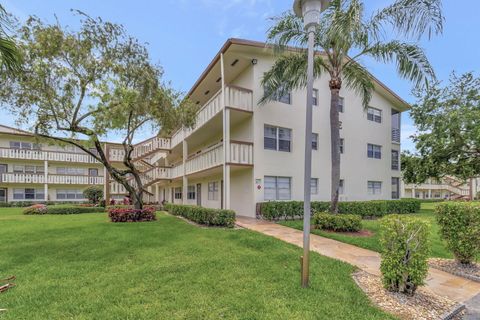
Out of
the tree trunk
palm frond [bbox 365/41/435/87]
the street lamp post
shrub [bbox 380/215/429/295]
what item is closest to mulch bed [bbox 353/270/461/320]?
shrub [bbox 380/215/429/295]

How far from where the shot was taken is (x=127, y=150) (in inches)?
536

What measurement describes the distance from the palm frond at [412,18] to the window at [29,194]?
36.7 metres

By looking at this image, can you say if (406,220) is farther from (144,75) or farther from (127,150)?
(127,150)

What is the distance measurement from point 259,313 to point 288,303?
0.57 m

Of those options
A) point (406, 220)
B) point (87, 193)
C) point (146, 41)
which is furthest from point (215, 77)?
point (87, 193)

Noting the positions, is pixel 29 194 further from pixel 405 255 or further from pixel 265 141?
pixel 405 255

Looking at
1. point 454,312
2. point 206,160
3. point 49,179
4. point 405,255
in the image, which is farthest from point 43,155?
point 454,312

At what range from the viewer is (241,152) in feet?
45.3

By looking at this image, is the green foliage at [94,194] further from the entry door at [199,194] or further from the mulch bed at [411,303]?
the mulch bed at [411,303]

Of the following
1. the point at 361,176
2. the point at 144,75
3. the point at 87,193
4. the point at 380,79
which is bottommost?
the point at 87,193

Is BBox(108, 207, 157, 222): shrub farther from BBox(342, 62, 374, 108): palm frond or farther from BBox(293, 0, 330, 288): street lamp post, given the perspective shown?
BBox(342, 62, 374, 108): palm frond

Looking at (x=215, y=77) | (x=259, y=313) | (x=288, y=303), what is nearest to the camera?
(x=259, y=313)

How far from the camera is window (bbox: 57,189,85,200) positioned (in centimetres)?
3242

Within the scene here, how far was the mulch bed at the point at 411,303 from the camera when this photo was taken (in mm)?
4090
